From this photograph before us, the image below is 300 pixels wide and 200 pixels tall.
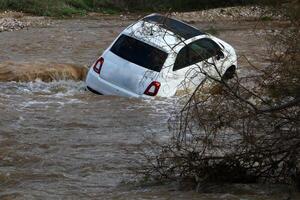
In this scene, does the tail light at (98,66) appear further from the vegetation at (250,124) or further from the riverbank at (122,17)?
the riverbank at (122,17)

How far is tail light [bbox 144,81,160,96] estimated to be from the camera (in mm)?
12031

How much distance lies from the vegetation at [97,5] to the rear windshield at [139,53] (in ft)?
48.4

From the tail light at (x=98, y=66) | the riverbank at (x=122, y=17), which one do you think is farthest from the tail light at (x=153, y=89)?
the riverbank at (x=122, y=17)

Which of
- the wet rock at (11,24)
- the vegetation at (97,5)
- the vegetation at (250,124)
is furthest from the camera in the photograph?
the vegetation at (97,5)

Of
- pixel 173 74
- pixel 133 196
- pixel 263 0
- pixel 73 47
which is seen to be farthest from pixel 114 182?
pixel 73 47

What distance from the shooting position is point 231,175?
7.16m

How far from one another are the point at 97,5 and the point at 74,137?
21.7m

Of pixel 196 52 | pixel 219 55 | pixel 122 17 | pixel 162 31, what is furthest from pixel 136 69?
pixel 122 17

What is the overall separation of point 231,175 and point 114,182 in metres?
1.53

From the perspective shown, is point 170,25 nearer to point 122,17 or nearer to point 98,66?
point 98,66

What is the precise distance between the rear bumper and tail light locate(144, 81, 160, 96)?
→ 8.0 inches

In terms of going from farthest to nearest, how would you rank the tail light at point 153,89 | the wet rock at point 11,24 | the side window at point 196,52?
1. the wet rock at point 11,24
2. the tail light at point 153,89
3. the side window at point 196,52

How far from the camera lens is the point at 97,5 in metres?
31.4

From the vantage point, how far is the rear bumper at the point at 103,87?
12281 mm
